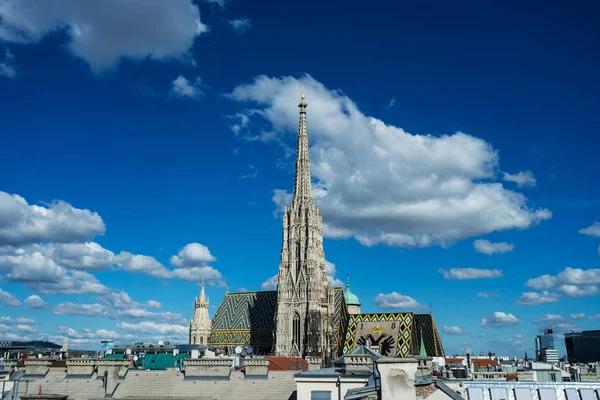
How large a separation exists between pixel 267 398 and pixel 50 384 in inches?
500

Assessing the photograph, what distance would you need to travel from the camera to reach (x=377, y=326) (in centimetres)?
10781

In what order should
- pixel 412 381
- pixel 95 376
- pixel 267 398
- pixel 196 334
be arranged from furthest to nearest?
pixel 196 334 < pixel 95 376 < pixel 267 398 < pixel 412 381

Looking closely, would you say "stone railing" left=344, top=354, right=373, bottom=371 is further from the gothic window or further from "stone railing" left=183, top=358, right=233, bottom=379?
the gothic window

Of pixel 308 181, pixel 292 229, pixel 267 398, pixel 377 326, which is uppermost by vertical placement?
pixel 308 181

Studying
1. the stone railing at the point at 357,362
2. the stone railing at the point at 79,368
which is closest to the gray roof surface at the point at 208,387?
the stone railing at the point at 357,362

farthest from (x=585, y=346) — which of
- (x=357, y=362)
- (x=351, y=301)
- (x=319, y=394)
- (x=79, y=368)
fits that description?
(x=79, y=368)

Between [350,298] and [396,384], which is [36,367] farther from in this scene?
[350,298]

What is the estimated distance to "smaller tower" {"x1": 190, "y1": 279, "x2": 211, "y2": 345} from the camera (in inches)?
5089

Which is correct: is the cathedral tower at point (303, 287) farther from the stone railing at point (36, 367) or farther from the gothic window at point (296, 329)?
the stone railing at point (36, 367)

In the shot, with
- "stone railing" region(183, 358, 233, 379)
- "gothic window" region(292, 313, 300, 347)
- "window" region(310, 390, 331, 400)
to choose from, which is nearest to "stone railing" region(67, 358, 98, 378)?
"stone railing" region(183, 358, 233, 379)

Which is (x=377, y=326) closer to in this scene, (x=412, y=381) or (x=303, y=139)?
(x=303, y=139)

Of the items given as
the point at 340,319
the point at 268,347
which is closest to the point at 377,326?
the point at 340,319

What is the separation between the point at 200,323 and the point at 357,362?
104425 mm

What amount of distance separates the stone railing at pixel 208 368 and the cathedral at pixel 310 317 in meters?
71.0
